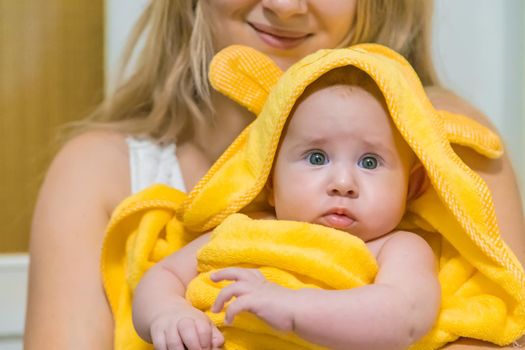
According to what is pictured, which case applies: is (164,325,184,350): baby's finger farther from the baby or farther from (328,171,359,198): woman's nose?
(328,171,359,198): woman's nose

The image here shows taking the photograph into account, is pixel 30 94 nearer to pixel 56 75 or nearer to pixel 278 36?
pixel 56 75

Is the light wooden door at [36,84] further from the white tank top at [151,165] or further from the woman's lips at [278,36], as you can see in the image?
the woman's lips at [278,36]

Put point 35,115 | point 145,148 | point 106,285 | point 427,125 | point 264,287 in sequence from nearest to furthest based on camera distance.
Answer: point 264,287 → point 427,125 → point 106,285 → point 145,148 → point 35,115

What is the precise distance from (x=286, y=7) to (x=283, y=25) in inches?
1.6

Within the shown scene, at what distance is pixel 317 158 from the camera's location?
2.82 feet

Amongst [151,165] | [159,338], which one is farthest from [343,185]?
[151,165]

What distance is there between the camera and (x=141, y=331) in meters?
0.85

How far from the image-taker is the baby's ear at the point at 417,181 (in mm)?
914

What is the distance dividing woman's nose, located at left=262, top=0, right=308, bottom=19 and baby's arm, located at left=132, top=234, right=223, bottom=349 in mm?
350

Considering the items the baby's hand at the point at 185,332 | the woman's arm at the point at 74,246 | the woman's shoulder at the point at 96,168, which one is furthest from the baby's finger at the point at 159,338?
the woman's shoulder at the point at 96,168

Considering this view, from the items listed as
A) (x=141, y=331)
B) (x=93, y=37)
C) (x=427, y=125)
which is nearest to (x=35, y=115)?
(x=93, y=37)

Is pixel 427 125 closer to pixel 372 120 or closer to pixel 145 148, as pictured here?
pixel 372 120

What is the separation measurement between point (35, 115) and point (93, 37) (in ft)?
0.68

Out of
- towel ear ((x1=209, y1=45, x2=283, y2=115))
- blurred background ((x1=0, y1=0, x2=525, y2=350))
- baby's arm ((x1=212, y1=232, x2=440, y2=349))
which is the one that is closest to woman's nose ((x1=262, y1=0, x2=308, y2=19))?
towel ear ((x1=209, y1=45, x2=283, y2=115))
